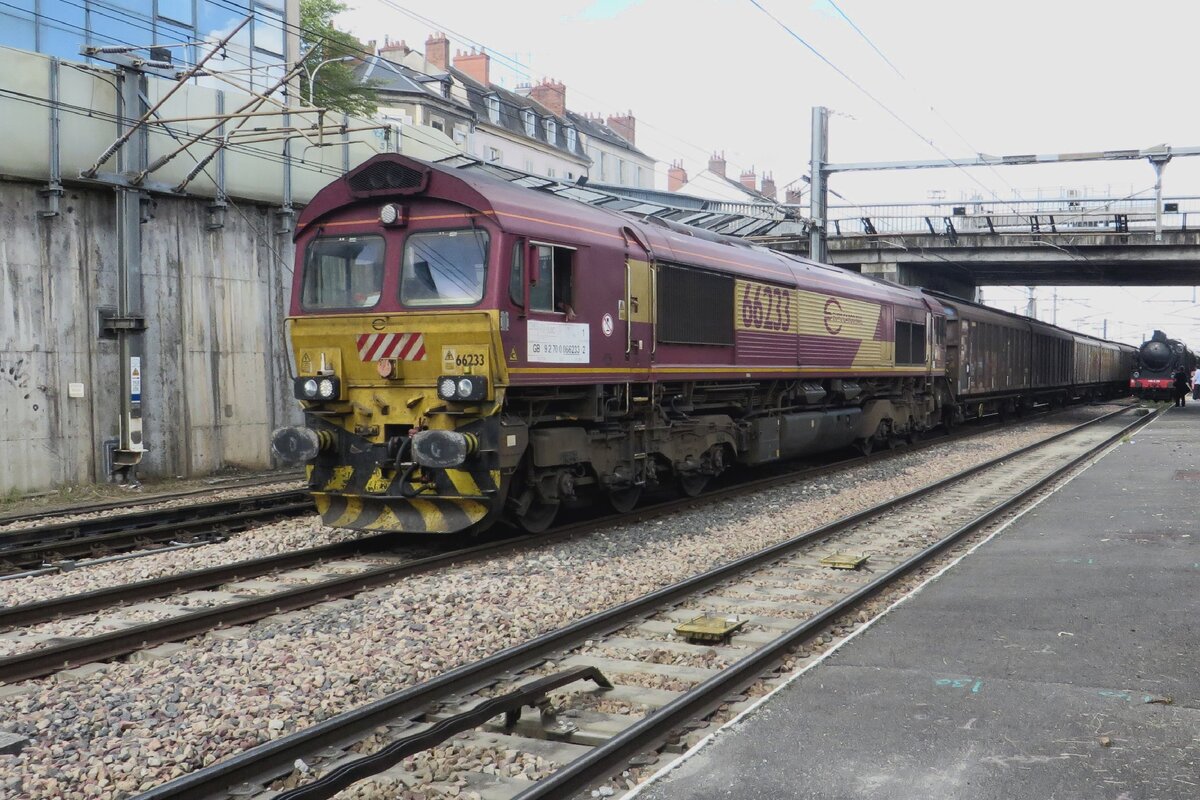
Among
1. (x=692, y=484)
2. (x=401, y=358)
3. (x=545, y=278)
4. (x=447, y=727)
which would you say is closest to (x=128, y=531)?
(x=401, y=358)

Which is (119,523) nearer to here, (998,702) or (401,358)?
(401,358)

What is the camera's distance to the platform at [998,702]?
4.41m

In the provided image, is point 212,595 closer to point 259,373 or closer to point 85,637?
point 85,637

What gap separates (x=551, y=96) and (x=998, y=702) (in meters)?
55.8

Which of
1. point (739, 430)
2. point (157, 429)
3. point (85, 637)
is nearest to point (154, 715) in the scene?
point (85, 637)

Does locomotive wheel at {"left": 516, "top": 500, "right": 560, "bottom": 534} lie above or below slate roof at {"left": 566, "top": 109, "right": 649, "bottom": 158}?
below

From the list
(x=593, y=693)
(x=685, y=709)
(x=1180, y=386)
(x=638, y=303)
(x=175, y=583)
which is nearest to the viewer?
(x=685, y=709)

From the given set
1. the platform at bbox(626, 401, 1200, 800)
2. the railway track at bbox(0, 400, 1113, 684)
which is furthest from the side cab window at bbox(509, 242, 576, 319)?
the platform at bbox(626, 401, 1200, 800)

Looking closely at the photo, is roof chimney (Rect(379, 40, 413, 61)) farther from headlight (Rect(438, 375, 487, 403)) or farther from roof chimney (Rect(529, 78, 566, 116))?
headlight (Rect(438, 375, 487, 403))

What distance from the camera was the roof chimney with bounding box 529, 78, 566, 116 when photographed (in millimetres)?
57616

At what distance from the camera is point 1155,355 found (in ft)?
145

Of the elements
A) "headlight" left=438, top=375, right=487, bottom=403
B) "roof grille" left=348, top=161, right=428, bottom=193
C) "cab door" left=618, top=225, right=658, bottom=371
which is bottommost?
"headlight" left=438, top=375, right=487, bottom=403

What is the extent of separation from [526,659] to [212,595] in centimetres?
329

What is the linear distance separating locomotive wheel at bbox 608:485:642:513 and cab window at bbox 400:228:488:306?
3523 mm
